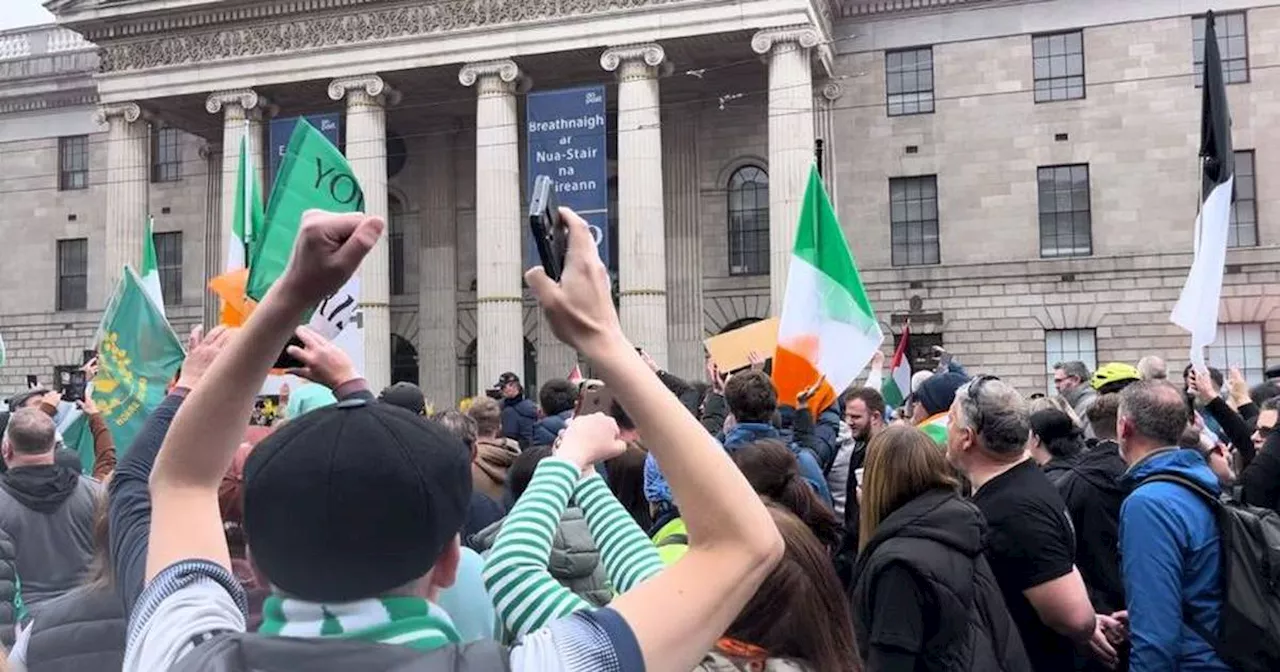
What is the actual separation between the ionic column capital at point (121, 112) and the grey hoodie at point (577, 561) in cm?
2842

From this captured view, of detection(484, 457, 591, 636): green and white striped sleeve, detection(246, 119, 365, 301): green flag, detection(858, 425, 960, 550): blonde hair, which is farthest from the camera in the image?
detection(246, 119, 365, 301): green flag

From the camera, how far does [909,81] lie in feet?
89.6

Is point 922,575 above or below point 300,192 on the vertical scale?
below

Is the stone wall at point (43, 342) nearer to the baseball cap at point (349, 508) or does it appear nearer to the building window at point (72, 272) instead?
the building window at point (72, 272)

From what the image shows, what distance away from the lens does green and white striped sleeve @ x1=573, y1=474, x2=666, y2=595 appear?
2361 mm

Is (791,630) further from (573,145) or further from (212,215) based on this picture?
(212,215)

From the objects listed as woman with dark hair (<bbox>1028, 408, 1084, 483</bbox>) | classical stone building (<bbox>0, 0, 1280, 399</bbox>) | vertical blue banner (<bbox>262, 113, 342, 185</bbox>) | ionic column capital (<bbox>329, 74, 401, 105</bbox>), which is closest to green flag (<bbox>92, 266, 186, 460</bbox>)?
woman with dark hair (<bbox>1028, 408, 1084, 483</bbox>)

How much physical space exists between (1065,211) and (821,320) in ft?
64.0

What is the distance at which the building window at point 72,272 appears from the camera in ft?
111

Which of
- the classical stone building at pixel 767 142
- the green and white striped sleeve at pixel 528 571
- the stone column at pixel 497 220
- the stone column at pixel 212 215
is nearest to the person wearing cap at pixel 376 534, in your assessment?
the green and white striped sleeve at pixel 528 571

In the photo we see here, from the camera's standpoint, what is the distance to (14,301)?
34.2 meters

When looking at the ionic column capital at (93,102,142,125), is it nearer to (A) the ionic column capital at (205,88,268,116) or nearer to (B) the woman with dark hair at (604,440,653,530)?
(A) the ionic column capital at (205,88,268,116)

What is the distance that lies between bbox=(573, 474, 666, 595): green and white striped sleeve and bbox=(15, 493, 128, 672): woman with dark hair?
1806 millimetres

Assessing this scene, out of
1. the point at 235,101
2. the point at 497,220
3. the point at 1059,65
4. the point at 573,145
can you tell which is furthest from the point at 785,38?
the point at 235,101
